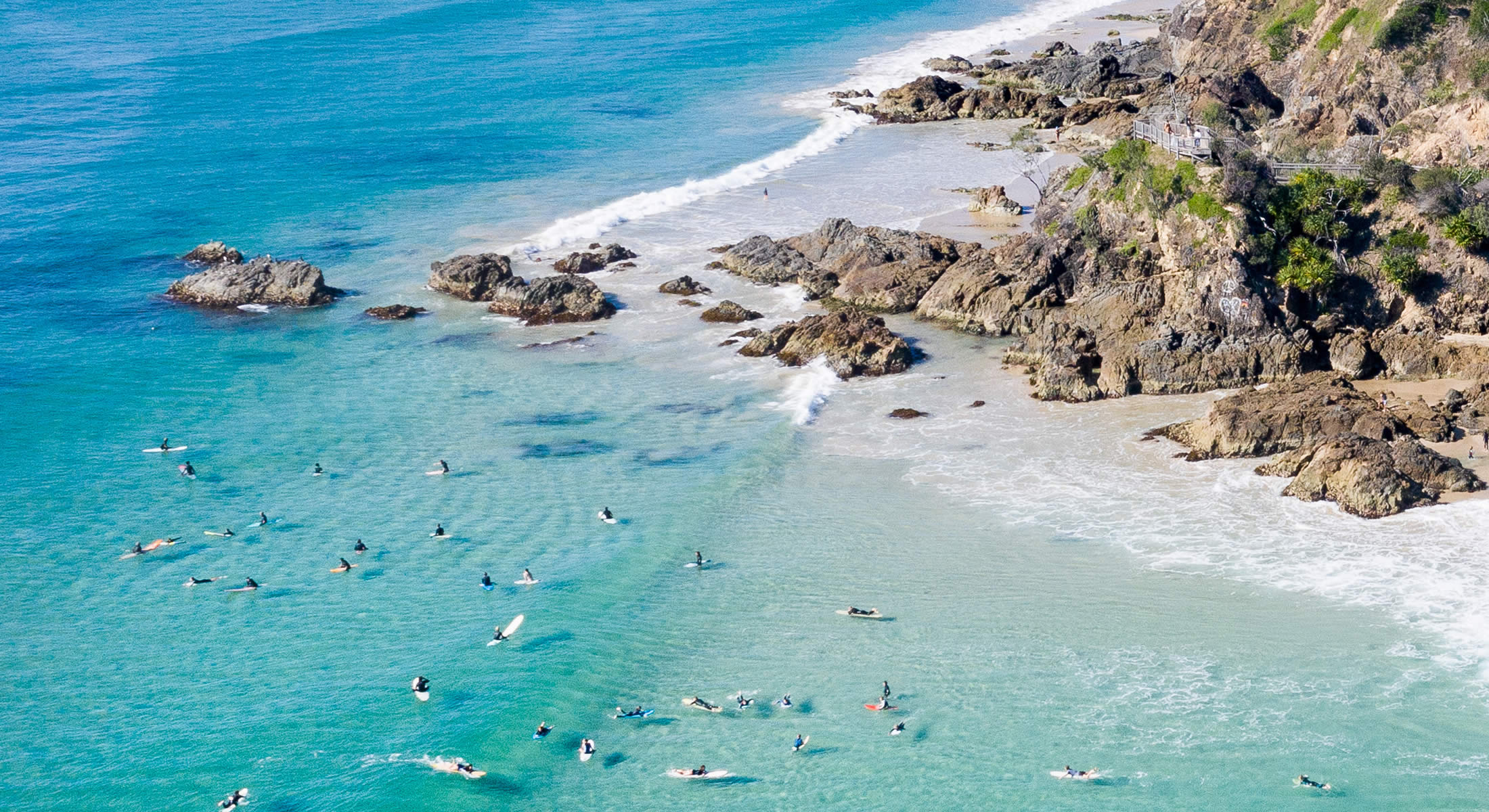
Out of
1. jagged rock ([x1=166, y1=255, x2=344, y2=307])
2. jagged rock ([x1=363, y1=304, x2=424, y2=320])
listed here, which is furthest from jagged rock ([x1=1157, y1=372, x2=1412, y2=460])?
jagged rock ([x1=166, y1=255, x2=344, y2=307])

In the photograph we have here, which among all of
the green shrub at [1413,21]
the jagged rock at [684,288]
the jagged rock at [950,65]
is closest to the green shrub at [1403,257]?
the green shrub at [1413,21]

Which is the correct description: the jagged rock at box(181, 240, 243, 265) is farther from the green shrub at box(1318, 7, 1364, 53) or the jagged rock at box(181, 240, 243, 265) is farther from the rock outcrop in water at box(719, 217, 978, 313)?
the green shrub at box(1318, 7, 1364, 53)

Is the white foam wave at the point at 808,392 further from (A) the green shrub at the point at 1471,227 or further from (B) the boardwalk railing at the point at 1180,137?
(A) the green shrub at the point at 1471,227

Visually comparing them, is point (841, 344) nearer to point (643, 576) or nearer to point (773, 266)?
point (773, 266)

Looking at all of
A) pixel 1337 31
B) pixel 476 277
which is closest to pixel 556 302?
pixel 476 277

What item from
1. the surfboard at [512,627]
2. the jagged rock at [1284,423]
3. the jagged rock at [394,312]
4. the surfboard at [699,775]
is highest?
the jagged rock at [394,312]

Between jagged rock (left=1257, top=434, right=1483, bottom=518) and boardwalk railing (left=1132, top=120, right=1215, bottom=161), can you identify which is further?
boardwalk railing (left=1132, top=120, right=1215, bottom=161)
